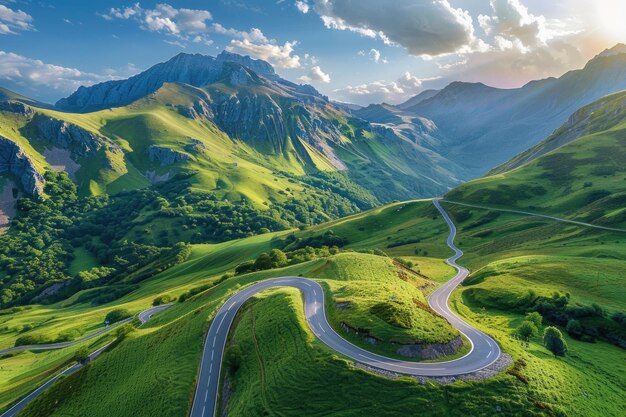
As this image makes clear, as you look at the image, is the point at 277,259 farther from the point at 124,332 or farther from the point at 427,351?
the point at 427,351

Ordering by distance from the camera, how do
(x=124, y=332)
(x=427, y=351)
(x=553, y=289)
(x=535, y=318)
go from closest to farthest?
(x=427, y=351)
(x=535, y=318)
(x=124, y=332)
(x=553, y=289)

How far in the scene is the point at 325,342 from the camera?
53.8 m

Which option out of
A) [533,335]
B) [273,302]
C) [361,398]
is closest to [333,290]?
[273,302]

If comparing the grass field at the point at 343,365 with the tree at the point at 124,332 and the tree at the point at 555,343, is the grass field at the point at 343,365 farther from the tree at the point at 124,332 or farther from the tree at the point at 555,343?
the tree at the point at 124,332

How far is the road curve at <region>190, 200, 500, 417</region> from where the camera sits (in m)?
47.6

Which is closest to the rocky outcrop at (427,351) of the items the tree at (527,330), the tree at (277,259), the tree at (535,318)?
the tree at (527,330)

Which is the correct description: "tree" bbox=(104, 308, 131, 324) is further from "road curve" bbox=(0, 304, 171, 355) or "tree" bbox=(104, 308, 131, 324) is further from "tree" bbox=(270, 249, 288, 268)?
"tree" bbox=(270, 249, 288, 268)

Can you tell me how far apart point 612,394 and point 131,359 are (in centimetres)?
7936

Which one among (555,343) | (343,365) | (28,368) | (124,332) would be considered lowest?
(28,368)

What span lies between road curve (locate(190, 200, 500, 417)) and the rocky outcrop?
1.49 meters

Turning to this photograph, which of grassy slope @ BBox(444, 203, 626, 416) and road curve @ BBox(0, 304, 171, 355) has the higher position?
grassy slope @ BBox(444, 203, 626, 416)

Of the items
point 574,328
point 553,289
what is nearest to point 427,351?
point 574,328

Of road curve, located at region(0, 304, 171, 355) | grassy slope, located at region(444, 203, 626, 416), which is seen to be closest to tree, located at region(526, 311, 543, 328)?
grassy slope, located at region(444, 203, 626, 416)

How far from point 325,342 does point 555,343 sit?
37242 mm
